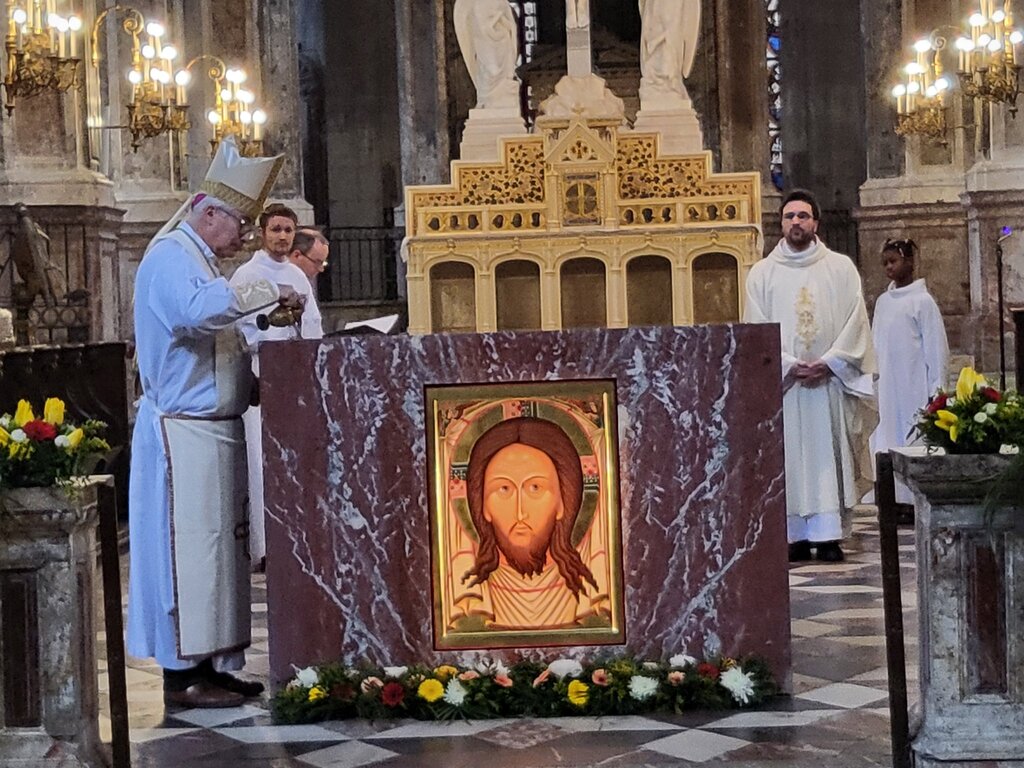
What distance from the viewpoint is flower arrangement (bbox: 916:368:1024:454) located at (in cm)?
427

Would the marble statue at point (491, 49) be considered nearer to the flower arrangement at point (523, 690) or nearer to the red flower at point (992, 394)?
the flower arrangement at point (523, 690)

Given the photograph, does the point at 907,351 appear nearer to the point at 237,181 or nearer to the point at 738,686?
the point at 738,686

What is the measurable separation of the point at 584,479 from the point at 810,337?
11.7 feet

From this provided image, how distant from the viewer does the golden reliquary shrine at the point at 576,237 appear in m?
12.4

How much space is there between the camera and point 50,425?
4.36 metres

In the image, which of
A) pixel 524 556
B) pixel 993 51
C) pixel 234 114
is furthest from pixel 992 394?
pixel 234 114

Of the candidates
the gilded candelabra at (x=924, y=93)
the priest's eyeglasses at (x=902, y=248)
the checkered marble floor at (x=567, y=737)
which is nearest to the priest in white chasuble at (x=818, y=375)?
the priest's eyeglasses at (x=902, y=248)

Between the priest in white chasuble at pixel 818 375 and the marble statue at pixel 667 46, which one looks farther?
the marble statue at pixel 667 46

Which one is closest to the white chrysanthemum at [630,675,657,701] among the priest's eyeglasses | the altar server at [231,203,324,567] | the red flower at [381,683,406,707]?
the red flower at [381,683,406,707]

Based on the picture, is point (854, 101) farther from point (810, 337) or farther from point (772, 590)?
point (772, 590)

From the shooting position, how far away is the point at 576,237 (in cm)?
1259

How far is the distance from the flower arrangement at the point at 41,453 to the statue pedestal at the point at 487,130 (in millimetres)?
9371

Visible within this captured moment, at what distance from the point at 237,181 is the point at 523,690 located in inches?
71.5

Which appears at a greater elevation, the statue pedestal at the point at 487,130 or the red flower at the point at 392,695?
the statue pedestal at the point at 487,130
